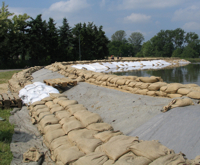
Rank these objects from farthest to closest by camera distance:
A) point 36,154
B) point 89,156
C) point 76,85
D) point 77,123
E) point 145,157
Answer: point 76,85, point 77,123, point 36,154, point 89,156, point 145,157

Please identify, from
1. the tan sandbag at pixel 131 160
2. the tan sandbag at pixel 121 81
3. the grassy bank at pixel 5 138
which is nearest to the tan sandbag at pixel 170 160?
the tan sandbag at pixel 131 160

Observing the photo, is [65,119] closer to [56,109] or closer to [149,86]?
[56,109]

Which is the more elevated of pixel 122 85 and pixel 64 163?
pixel 122 85

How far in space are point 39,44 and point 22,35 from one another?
2288 mm

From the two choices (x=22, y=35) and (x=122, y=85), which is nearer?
(x=122, y=85)

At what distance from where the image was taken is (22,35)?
77.5 ft

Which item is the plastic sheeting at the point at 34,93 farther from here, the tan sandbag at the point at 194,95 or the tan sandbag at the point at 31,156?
the tan sandbag at the point at 194,95

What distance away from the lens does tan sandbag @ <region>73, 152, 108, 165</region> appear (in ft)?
8.10

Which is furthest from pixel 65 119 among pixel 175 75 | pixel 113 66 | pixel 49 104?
pixel 113 66

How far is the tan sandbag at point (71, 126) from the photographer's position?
361 cm

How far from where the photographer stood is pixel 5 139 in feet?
12.3

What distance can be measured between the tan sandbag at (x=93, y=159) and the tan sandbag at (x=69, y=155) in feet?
0.44

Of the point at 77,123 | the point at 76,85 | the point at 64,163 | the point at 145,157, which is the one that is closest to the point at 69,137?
the point at 77,123

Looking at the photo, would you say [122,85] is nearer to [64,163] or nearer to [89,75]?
[89,75]
